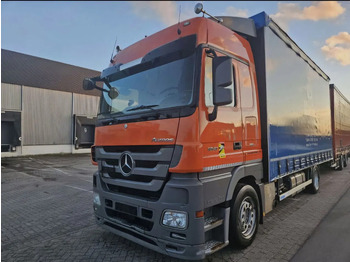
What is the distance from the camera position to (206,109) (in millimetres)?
2889

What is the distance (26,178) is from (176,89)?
10.5 m

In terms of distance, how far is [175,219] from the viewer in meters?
2.79

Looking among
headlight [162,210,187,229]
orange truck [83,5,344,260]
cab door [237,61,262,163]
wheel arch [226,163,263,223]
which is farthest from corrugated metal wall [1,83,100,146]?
headlight [162,210,187,229]

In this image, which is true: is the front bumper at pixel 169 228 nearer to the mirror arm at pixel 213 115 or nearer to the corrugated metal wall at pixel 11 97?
the mirror arm at pixel 213 115

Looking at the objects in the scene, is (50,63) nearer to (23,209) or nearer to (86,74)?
(86,74)

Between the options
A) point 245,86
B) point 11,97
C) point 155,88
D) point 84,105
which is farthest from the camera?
point 84,105

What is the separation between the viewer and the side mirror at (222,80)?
2.83 meters

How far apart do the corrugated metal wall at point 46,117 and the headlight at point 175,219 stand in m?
21.3

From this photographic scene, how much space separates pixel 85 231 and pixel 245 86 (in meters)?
3.76

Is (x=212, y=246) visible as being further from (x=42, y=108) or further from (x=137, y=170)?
(x=42, y=108)

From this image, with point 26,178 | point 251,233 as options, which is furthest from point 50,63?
point 251,233

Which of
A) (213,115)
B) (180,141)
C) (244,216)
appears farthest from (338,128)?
(180,141)

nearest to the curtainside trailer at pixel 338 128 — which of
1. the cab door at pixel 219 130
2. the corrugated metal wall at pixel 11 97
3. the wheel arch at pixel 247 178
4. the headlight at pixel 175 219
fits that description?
the wheel arch at pixel 247 178

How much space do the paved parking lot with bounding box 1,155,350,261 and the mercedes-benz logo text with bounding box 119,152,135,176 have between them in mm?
1200
